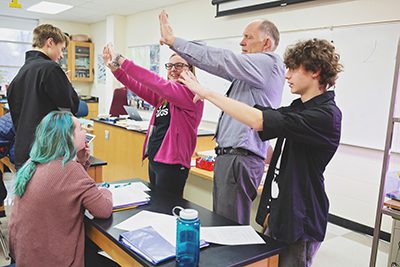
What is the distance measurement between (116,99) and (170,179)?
143 inches

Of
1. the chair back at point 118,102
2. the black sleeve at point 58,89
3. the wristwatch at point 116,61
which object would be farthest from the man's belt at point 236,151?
the chair back at point 118,102

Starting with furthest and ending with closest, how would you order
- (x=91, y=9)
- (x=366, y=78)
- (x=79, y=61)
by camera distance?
(x=79, y=61) → (x=91, y=9) → (x=366, y=78)

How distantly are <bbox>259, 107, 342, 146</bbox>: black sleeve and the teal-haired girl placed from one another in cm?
73

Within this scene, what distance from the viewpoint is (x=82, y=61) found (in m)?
8.18

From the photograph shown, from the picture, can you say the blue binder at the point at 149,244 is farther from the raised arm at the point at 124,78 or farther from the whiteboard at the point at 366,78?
the whiteboard at the point at 366,78

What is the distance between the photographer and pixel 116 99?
5.47 meters

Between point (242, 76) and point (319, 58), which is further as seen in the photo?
point (242, 76)

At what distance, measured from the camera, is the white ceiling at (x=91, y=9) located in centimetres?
590

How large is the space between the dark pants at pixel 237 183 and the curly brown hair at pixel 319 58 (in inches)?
21.1

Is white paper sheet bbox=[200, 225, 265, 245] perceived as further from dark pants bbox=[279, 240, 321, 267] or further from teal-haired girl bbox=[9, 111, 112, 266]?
teal-haired girl bbox=[9, 111, 112, 266]

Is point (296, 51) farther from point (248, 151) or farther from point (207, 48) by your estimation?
point (248, 151)

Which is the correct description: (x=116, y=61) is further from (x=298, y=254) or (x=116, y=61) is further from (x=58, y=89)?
(x=298, y=254)

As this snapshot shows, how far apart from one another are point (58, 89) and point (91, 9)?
5060 mm

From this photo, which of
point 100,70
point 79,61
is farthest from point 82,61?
point 100,70
